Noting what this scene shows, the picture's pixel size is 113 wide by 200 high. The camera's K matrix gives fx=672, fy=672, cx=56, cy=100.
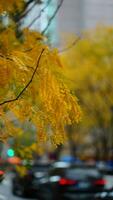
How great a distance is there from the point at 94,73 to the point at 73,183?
24.4 metres

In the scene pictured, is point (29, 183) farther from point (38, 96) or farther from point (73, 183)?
point (38, 96)

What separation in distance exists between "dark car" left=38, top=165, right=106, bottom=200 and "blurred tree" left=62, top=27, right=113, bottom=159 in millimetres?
20574

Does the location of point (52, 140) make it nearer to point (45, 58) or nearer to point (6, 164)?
point (45, 58)

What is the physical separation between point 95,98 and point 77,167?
81.7 feet

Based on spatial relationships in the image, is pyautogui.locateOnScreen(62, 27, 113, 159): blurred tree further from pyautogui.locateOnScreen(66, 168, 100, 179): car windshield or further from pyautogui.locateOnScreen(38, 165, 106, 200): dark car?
pyautogui.locateOnScreen(38, 165, 106, 200): dark car

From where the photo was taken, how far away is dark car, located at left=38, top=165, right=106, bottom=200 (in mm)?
24047

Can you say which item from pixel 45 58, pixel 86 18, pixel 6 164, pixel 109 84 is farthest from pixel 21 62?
pixel 86 18

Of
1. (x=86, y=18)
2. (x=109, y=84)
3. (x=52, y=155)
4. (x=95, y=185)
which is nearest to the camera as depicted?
(x=95, y=185)

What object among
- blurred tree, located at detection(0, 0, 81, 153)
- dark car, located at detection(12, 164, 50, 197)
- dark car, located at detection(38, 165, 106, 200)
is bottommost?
dark car, located at detection(12, 164, 50, 197)

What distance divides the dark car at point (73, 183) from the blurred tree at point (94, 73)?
67.5 feet

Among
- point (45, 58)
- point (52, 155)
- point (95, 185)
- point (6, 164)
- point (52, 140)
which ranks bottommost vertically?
point (52, 155)

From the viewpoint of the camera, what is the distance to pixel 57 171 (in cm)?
2497

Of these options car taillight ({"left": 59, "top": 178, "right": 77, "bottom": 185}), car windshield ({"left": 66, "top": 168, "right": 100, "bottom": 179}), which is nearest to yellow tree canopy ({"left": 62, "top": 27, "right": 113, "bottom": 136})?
car windshield ({"left": 66, "top": 168, "right": 100, "bottom": 179})

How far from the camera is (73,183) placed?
24.2m
